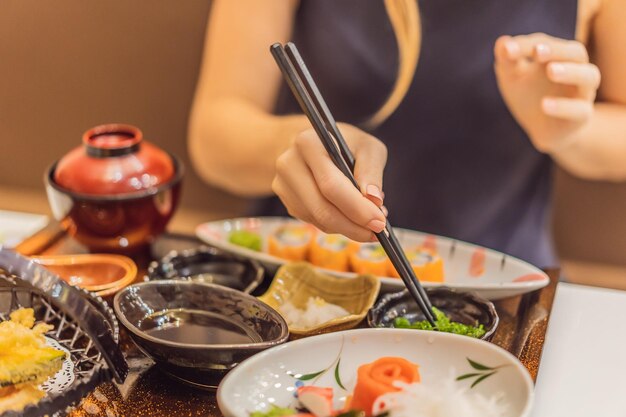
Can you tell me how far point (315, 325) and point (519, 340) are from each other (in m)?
0.27

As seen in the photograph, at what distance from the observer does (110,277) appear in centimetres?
119

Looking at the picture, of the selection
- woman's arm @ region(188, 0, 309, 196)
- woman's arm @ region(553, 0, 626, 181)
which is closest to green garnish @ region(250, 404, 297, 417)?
woman's arm @ region(188, 0, 309, 196)

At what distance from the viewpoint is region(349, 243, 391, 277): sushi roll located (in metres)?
1.26

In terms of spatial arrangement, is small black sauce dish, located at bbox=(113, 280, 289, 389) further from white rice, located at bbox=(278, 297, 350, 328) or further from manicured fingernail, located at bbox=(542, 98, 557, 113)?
manicured fingernail, located at bbox=(542, 98, 557, 113)

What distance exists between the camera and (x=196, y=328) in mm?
1015

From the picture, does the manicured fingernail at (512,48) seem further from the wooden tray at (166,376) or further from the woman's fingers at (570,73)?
the wooden tray at (166,376)

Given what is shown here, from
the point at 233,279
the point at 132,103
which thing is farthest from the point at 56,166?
the point at 132,103

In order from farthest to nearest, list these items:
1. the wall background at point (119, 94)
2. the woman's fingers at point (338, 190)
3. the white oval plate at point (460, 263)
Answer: the wall background at point (119, 94) → the white oval plate at point (460, 263) → the woman's fingers at point (338, 190)

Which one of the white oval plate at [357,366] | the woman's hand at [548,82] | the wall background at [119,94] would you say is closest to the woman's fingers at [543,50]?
the woman's hand at [548,82]

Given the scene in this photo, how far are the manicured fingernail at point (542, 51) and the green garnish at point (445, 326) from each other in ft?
1.27

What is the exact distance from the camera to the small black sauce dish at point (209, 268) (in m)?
1.23

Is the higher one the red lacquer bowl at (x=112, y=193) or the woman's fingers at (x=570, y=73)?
the woman's fingers at (x=570, y=73)

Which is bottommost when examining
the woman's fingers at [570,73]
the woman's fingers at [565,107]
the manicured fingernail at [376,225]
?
the manicured fingernail at [376,225]

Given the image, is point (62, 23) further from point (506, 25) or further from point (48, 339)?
point (48, 339)
